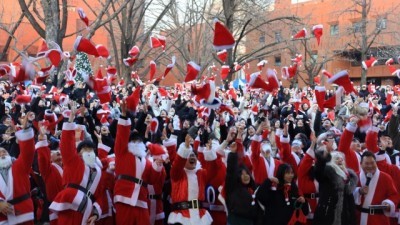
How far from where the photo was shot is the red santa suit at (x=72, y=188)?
6.01 m

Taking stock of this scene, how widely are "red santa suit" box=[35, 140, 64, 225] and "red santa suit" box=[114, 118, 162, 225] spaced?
A: 28.8 inches

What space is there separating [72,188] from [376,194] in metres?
3.83

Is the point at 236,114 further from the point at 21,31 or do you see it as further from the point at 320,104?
the point at 21,31

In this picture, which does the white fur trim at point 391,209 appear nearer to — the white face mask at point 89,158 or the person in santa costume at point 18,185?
the white face mask at point 89,158

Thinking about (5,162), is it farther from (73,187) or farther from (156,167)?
(156,167)

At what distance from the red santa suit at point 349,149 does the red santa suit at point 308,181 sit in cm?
62

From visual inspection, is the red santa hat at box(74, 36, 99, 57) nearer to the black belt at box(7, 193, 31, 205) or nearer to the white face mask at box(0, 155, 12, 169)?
the white face mask at box(0, 155, 12, 169)

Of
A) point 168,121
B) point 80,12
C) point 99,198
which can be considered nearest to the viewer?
point 99,198

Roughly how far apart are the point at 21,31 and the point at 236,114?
91.7 feet

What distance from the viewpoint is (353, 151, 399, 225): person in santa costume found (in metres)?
6.76

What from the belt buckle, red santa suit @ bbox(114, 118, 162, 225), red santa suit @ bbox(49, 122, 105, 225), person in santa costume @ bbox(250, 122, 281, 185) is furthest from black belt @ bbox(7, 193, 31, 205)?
person in santa costume @ bbox(250, 122, 281, 185)

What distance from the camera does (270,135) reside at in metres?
9.79

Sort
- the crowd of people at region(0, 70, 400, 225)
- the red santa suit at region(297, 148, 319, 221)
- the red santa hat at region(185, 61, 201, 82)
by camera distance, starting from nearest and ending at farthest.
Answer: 1. the crowd of people at region(0, 70, 400, 225)
2. the red santa suit at region(297, 148, 319, 221)
3. the red santa hat at region(185, 61, 201, 82)

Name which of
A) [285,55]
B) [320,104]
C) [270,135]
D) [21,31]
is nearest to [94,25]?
[270,135]
